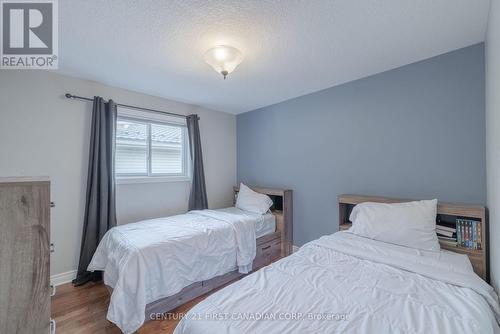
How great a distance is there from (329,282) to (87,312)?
7.01 ft

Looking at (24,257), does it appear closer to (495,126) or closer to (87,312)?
(87,312)

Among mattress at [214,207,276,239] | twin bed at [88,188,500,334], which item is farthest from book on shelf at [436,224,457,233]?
mattress at [214,207,276,239]

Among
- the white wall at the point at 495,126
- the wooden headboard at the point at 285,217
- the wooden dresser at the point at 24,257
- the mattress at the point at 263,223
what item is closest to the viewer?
the wooden dresser at the point at 24,257

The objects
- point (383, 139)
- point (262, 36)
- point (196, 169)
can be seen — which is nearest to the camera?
point (262, 36)

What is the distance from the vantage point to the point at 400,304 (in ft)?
3.56

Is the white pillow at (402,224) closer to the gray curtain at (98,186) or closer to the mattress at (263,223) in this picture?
the mattress at (263,223)

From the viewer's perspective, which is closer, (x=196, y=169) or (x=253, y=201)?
(x=253, y=201)

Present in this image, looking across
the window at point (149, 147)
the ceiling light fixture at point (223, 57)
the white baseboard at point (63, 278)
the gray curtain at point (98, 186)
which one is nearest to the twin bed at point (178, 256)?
the gray curtain at point (98, 186)

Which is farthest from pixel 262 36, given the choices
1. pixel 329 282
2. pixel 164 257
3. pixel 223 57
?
pixel 164 257

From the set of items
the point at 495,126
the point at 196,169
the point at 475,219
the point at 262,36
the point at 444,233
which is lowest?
the point at 444,233

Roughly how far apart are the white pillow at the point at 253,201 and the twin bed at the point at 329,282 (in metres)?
0.72

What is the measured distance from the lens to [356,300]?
1.12 metres

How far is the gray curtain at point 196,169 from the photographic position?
11.4ft

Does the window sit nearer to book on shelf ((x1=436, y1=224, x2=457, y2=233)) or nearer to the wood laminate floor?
the wood laminate floor
